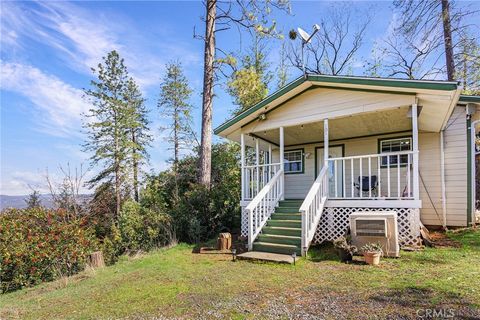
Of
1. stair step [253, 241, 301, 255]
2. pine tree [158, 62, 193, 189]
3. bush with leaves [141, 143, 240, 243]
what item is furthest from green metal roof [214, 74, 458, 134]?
pine tree [158, 62, 193, 189]

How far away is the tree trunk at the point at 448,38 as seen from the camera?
43.1ft

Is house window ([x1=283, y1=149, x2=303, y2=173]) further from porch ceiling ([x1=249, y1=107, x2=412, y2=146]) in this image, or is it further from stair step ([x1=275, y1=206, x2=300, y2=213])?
stair step ([x1=275, y1=206, x2=300, y2=213])

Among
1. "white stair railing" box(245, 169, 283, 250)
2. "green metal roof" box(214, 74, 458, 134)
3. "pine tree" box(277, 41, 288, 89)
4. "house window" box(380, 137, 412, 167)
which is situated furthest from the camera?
"pine tree" box(277, 41, 288, 89)

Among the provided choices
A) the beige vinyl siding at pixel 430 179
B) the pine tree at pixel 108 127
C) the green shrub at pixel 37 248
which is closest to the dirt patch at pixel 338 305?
the beige vinyl siding at pixel 430 179

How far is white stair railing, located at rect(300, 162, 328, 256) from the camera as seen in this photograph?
632cm

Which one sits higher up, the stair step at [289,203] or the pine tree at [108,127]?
the pine tree at [108,127]

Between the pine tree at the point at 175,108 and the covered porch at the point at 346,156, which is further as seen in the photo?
the pine tree at the point at 175,108

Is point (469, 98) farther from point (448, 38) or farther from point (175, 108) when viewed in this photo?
point (175, 108)

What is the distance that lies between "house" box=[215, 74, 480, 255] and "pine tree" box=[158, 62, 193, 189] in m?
12.6

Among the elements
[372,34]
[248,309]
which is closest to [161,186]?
[248,309]

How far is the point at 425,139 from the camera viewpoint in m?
9.22

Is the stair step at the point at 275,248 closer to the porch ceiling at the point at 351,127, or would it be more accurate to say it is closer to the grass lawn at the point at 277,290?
the grass lawn at the point at 277,290

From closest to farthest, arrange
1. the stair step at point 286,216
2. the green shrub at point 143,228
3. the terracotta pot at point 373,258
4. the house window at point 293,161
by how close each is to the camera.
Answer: the terracotta pot at point 373,258 < the stair step at point 286,216 < the green shrub at point 143,228 < the house window at point 293,161

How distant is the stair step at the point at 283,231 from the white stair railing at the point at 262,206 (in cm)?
16
